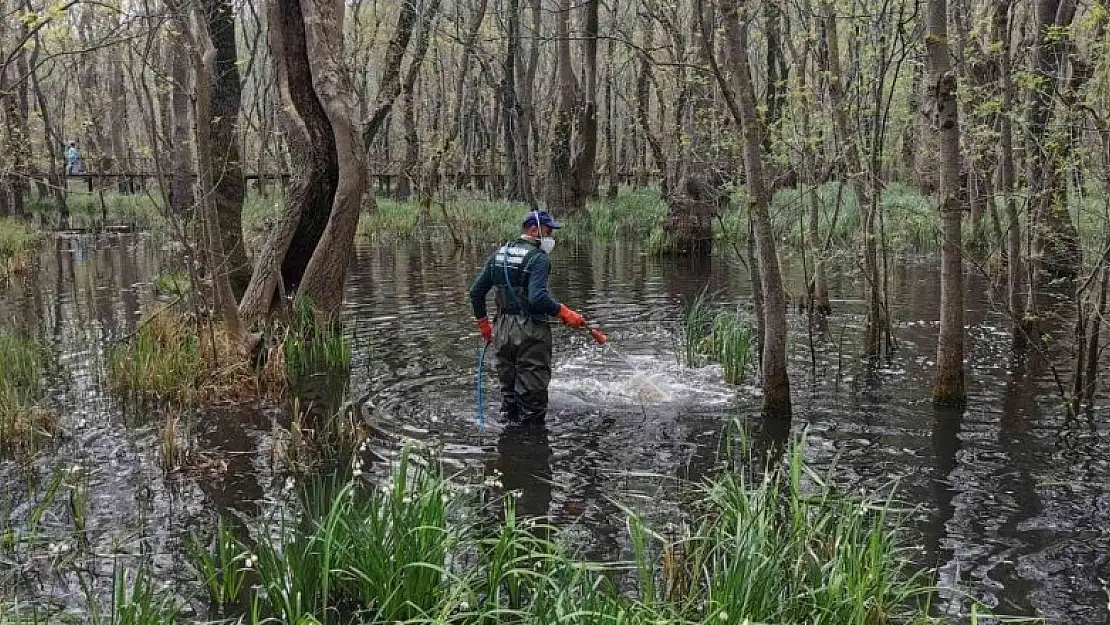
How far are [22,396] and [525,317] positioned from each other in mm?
4127

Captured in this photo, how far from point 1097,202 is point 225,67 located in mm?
11520

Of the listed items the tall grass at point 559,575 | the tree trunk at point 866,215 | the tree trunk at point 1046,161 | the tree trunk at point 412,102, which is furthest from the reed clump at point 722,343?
the tree trunk at point 412,102

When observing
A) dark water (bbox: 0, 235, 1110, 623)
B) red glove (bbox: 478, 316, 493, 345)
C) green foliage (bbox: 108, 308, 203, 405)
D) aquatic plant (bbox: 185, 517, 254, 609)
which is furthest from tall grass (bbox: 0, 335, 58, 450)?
red glove (bbox: 478, 316, 493, 345)

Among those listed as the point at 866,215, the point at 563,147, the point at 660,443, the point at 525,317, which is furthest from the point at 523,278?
the point at 563,147

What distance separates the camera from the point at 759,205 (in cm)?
695

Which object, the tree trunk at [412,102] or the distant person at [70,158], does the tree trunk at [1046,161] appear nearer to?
the tree trunk at [412,102]

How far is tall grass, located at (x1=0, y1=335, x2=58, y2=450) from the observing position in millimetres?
6504

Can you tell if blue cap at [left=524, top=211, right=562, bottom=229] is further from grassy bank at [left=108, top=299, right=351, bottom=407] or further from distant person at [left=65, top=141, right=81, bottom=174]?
distant person at [left=65, top=141, right=81, bottom=174]

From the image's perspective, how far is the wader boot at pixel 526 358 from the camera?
7410 millimetres

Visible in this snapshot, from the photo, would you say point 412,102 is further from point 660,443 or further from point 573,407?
point 660,443

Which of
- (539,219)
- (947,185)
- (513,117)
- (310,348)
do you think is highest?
(513,117)

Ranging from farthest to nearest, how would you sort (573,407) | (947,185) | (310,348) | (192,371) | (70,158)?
1. (70,158)
2. (310,348)
3. (192,371)
4. (573,407)
5. (947,185)

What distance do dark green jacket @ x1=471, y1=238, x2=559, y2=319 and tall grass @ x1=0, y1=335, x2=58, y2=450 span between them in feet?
11.0

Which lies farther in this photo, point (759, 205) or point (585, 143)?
point (585, 143)
